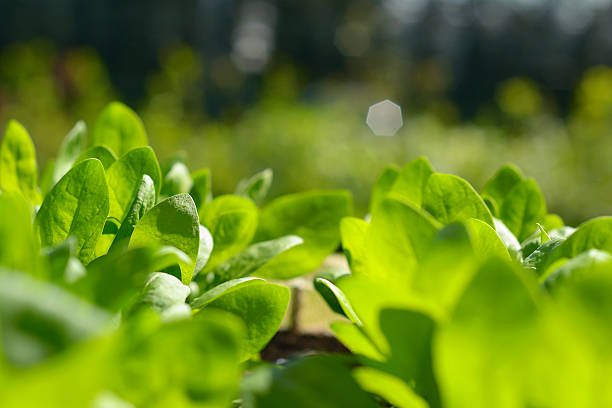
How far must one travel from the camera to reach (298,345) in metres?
0.91

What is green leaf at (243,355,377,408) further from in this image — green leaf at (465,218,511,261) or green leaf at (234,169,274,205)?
green leaf at (234,169,274,205)

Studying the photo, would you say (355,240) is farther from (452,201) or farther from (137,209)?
(137,209)

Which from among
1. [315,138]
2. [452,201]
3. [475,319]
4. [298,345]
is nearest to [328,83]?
[315,138]

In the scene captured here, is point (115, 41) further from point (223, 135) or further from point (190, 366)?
point (190, 366)

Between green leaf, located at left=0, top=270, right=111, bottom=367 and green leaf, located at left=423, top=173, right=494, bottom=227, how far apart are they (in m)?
0.39

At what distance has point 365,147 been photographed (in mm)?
5477

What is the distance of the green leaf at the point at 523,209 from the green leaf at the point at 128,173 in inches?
17.7

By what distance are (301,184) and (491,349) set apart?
451cm

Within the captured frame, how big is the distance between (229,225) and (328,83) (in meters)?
18.9

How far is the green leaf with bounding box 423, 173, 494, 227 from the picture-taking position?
572 mm

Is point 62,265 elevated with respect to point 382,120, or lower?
elevated

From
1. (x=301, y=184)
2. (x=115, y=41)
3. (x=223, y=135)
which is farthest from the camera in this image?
(x=115, y=41)

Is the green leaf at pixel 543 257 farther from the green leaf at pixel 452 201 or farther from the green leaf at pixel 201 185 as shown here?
the green leaf at pixel 201 185

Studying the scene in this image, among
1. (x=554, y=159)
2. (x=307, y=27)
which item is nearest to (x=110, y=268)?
(x=554, y=159)
